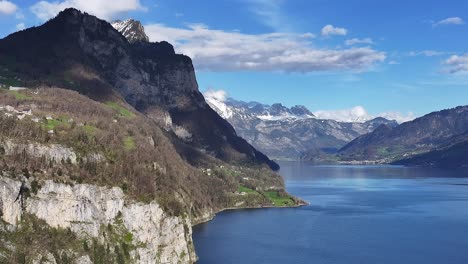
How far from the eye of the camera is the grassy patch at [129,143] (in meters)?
169

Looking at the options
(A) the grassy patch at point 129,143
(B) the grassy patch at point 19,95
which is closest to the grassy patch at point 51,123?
(A) the grassy patch at point 129,143

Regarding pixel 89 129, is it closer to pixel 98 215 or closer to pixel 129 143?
pixel 129 143

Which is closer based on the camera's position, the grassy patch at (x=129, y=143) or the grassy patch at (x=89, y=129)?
the grassy patch at (x=89, y=129)

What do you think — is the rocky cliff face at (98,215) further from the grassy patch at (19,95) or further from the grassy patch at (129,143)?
the grassy patch at (19,95)

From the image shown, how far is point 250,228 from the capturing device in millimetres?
199250

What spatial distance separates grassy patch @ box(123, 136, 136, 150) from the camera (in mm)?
168750

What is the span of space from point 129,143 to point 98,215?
172 feet

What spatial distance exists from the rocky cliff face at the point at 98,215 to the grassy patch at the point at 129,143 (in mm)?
34319

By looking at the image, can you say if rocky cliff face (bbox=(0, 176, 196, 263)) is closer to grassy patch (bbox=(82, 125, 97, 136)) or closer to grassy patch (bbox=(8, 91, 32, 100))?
grassy patch (bbox=(82, 125, 97, 136))

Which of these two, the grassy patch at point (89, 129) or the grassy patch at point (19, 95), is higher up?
the grassy patch at point (19, 95)

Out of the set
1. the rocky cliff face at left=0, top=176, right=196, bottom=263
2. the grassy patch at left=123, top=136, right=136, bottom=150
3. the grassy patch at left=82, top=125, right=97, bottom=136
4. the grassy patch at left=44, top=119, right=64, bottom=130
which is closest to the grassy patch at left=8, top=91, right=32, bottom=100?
the grassy patch at left=82, top=125, right=97, bottom=136

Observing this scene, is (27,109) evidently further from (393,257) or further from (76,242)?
(393,257)

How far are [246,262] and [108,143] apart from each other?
4684 centimetres

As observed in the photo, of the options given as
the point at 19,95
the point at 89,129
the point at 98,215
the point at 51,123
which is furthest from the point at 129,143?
the point at 98,215
